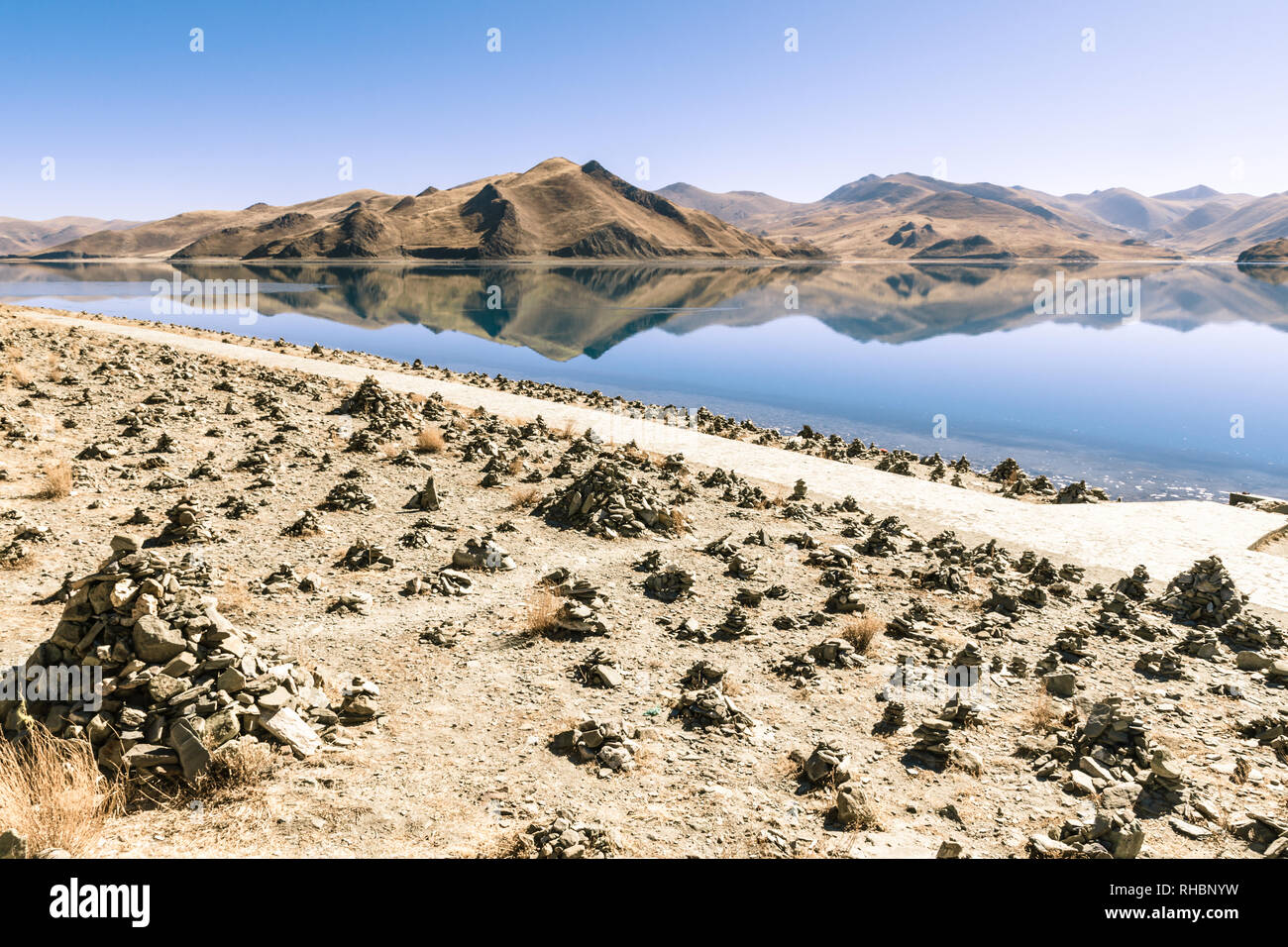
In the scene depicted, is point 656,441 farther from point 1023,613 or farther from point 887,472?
point 1023,613

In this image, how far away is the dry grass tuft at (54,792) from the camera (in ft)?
17.7

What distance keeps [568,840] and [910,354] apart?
6198 centimetres

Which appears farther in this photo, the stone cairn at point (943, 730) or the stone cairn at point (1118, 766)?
the stone cairn at point (943, 730)

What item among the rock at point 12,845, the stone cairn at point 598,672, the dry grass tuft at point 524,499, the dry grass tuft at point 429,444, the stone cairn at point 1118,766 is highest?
the dry grass tuft at point 429,444

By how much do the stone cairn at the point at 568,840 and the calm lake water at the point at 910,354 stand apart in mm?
28060

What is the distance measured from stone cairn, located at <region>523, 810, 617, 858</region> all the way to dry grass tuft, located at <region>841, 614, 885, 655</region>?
6124 millimetres

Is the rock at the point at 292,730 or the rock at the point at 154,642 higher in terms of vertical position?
the rock at the point at 154,642

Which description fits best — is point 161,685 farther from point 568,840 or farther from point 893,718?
point 893,718

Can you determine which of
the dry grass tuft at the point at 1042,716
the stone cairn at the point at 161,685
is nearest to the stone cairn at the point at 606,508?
the stone cairn at the point at 161,685

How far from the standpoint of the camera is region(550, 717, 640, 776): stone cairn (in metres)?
7.48

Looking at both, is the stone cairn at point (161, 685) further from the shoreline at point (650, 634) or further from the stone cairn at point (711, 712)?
the stone cairn at point (711, 712)

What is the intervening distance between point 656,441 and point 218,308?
253ft

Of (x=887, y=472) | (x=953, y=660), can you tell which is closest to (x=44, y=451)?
(x=953, y=660)

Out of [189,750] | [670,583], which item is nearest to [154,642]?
[189,750]
